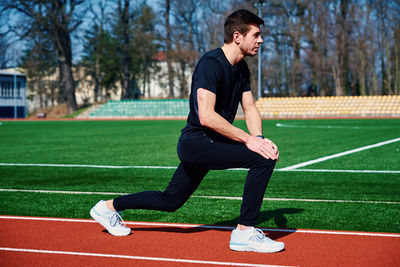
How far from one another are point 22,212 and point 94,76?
269 ft

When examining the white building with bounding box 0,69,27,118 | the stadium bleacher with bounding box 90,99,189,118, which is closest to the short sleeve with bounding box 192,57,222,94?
the stadium bleacher with bounding box 90,99,189,118

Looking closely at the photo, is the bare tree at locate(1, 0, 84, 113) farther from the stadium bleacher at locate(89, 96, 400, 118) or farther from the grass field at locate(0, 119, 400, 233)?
the grass field at locate(0, 119, 400, 233)

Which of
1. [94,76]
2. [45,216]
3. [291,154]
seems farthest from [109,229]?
[94,76]

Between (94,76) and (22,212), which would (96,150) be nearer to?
(22,212)

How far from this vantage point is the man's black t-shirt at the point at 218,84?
4395 millimetres

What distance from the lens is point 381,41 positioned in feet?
193

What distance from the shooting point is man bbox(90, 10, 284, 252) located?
174 inches

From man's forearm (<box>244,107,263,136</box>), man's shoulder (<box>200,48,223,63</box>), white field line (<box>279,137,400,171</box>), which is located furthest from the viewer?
white field line (<box>279,137,400,171</box>)

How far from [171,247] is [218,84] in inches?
61.6

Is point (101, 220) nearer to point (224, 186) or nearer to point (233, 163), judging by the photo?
point (233, 163)

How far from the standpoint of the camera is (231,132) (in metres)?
4.47

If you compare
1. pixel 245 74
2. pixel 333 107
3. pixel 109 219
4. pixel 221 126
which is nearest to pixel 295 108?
pixel 333 107

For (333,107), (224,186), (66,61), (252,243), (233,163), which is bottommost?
(224,186)

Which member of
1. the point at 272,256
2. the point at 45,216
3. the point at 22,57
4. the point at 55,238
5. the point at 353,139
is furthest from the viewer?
the point at 22,57
